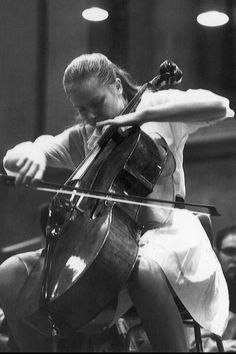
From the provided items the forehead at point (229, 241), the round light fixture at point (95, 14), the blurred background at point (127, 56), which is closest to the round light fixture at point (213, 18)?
the blurred background at point (127, 56)

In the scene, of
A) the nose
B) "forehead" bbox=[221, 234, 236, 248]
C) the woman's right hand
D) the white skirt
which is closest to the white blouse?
the white skirt

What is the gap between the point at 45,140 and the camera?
1.82 meters

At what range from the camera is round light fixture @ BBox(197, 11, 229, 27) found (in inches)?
104

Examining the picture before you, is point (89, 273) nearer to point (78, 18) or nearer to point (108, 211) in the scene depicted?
point (108, 211)

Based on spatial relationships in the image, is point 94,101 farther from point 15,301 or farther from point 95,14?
point 95,14

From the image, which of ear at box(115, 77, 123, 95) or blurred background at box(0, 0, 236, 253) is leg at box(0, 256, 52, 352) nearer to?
ear at box(115, 77, 123, 95)

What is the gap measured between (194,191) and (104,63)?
3.16ft

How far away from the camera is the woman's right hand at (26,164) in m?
1.49

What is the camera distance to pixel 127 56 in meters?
2.67

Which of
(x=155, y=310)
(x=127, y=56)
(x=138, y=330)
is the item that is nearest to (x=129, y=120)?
(x=155, y=310)

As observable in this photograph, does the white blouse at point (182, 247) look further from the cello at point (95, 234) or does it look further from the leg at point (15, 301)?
the leg at point (15, 301)

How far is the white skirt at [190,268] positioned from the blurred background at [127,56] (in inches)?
37.0

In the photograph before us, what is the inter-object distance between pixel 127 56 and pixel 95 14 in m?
0.17

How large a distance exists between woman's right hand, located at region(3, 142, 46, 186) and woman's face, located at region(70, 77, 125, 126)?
0.40 ft
